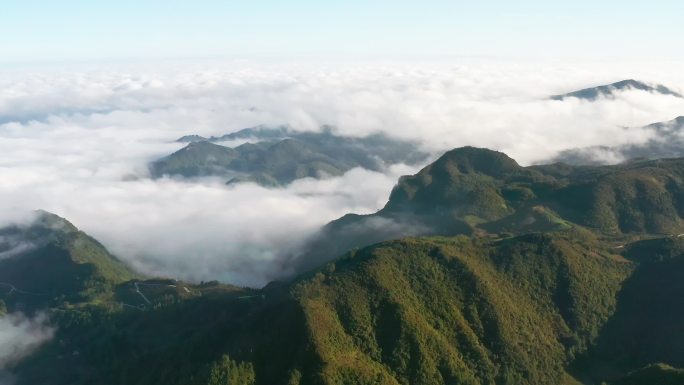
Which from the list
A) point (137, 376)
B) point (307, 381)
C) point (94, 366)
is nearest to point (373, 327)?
point (307, 381)

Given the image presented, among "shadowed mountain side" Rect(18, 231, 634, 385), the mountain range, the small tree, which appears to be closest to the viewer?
the small tree

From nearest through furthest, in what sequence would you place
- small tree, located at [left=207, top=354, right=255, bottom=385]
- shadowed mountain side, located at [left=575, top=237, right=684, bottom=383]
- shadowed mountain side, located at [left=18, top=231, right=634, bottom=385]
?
small tree, located at [left=207, top=354, right=255, bottom=385], shadowed mountain side, located at [left=18, top=231, right=634, bottom=385], shadowed mountain side, located at [left=575, top=237, right=684, bottom=383]

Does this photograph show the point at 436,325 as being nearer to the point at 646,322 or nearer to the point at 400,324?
the point at 400,324

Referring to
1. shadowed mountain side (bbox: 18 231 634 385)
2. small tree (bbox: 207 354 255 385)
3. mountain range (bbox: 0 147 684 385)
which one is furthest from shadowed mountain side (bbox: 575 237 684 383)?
small tree (bbox: 207 354 255 385)

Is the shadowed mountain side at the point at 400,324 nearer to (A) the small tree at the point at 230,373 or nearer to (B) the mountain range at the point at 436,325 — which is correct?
(B) the mountain range at the point at 436,325

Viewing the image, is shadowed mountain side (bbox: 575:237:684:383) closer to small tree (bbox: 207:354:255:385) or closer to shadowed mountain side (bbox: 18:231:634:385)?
shadowed mountain side (bbox: 18:231:634:385)

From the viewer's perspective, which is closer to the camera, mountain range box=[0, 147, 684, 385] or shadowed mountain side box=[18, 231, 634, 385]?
mountain range box=[0, 147, 684, 385]

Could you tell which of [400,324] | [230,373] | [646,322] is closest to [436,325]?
[400,324]

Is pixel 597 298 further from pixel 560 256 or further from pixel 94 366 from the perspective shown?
pixel 94 366

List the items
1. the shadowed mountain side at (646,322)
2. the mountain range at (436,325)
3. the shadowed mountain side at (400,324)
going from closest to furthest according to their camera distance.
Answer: the mountain range at (436,325), the shadowed mountain side at (400,324), the shadowed mountain side at (646,322)

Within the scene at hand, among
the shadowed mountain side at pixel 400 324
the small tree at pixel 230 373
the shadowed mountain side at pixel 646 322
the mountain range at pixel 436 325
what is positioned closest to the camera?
the small tree at pixel 230 373

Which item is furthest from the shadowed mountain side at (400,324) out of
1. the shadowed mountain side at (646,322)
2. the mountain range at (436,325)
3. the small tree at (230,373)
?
the shadowed mountain side at (646,322)
